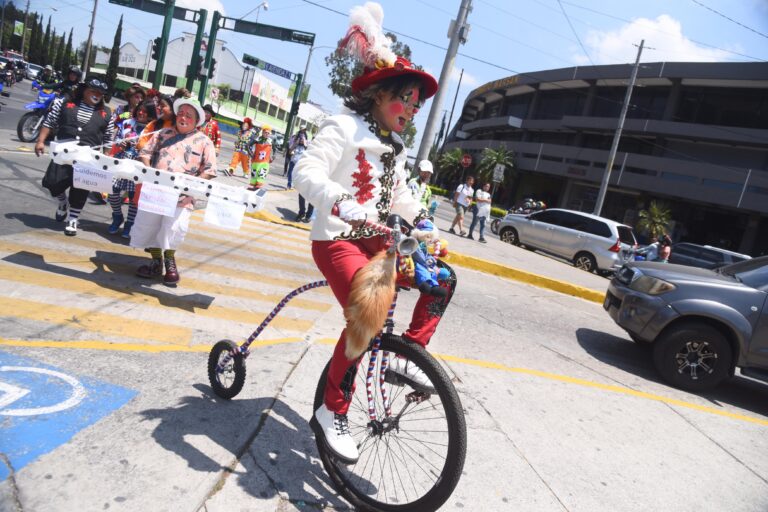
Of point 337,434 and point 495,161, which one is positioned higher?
point 495,161

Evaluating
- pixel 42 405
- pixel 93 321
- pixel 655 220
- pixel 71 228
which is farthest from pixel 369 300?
pixel 655 220

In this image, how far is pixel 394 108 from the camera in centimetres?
277

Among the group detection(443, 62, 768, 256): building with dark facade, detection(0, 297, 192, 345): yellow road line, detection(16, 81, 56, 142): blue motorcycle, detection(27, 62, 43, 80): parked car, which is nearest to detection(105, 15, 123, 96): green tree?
detection(27, 62, 43, 80): parked car

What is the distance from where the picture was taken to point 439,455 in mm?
2465

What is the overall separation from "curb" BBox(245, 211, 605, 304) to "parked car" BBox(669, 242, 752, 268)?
9791 millimetres

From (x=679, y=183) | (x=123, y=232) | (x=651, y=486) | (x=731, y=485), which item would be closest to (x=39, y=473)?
(x=651, y=486)

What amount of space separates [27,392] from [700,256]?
796 inches

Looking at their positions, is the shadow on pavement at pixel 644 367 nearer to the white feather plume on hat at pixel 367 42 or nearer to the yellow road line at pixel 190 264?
the yellow road line at pixel 190 264

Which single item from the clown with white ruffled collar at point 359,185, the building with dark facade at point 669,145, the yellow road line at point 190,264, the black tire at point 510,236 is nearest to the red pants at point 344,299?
the clown with white ruffled collar at point 359,185

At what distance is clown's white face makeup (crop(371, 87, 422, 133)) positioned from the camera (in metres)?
2.76

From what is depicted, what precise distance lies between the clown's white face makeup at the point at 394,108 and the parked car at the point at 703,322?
4.27 m

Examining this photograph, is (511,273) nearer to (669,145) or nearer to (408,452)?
(408,452)

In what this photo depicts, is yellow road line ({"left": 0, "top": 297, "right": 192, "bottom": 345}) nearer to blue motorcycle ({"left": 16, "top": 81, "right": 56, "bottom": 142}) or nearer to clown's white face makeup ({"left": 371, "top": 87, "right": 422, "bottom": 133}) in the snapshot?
clown's white face makeup ({"left": 371, "top": 87, "right": 422, "bottom": 133})

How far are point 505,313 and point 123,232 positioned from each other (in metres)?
5.11
